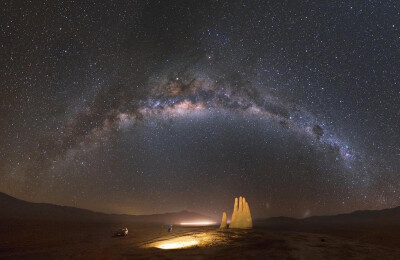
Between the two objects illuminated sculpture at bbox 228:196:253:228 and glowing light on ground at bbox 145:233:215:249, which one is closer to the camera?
glowing light on ground at bbox 145:233:215:249

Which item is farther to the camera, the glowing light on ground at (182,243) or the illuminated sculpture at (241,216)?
the illuminated sculpture at (241,216)

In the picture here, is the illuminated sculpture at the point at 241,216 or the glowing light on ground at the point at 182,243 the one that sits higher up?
the illuminated sculpture at the point at 241,216

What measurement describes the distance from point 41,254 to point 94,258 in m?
7.70

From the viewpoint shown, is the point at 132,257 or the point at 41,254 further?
the point at 41,254

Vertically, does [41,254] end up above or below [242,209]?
below

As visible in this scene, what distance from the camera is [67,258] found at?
27.8 metres

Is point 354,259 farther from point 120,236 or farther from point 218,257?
point 120,236

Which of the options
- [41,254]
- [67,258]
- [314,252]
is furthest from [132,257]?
[314,252]

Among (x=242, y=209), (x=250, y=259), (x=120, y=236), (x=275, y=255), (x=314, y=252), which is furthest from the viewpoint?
(x=242, y=209)

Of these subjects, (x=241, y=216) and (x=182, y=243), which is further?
(x=241, y=216)

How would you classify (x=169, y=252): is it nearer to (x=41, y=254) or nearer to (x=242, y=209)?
(x=41, y=254)

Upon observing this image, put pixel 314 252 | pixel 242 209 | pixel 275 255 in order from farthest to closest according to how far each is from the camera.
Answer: pixel 242 209 < pixel 314 252 < pixel 275 255

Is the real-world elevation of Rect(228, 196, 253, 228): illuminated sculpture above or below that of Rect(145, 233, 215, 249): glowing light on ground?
above

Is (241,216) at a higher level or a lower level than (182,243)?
higher
